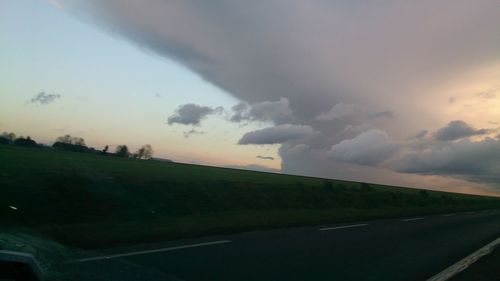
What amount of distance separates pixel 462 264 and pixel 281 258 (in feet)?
15.4

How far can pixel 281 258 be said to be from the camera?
396 inches

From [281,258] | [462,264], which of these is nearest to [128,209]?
[281,258]

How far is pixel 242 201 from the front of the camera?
944 inches

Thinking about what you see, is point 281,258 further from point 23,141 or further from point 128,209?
point 23,141

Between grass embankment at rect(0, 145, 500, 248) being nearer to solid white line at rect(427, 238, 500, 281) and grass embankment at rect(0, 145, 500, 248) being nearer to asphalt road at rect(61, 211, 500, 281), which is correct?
asphalt road at rect(61, 211, 500, 281)

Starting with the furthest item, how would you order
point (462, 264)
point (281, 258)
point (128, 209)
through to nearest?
point (128, 209)
point (462, 264)
point (281, 258)

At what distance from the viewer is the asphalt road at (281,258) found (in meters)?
7.86

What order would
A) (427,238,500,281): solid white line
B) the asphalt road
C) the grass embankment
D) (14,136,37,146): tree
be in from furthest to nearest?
(14,136,37,146): tree, the grass embankment, (427,238,500,281): solid white line, the asphalt road

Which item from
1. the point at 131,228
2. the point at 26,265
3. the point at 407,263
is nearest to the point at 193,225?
the point at 131,228

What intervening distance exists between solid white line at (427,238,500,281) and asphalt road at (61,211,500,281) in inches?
7.4

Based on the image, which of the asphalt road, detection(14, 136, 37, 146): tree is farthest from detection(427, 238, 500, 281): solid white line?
detection(14, 136, 37, 146): tree

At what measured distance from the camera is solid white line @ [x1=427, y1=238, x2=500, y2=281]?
30.8 ft

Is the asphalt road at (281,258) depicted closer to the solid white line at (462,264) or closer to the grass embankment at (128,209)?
the solid white line at (462,264)

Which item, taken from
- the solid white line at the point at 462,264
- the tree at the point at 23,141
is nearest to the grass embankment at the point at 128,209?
the solid white line at the point at 462,264
